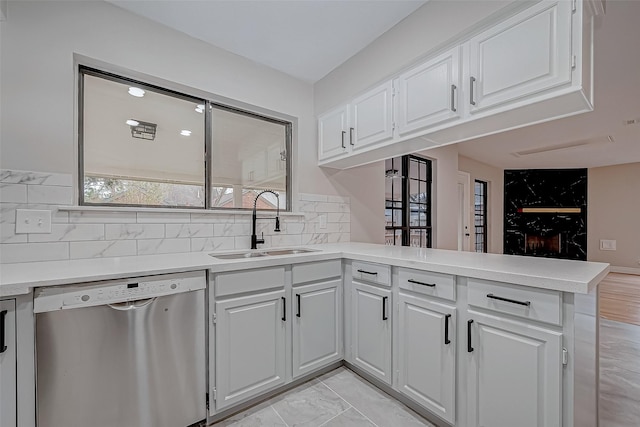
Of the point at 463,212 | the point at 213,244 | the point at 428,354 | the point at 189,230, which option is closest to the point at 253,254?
the point at 213,244

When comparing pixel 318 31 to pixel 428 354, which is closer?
pixel 428 354

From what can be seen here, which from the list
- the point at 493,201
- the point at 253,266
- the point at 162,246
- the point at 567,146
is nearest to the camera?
the point at 253,266

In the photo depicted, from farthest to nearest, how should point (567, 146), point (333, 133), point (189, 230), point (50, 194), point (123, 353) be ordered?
point (567, 146)
point (333, 133)
point (189, 230)
point (50, 194)
point (123, 353)

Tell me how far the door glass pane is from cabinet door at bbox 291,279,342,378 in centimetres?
113

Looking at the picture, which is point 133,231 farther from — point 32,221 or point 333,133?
point 333,133

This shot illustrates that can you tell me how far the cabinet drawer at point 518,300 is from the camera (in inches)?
44.1

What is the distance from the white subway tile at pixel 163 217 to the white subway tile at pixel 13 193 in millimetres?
541

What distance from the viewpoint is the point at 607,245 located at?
631 cm

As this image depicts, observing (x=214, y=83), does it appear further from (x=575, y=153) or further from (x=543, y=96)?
(x=575, y=153)

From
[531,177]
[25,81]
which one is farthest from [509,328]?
[531,177]

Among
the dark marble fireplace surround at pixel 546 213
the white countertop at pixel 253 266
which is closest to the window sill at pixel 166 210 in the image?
the white countertop at pixel 253 266

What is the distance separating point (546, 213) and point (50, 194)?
894 centimetres

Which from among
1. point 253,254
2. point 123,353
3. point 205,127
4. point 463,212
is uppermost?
point 205,127

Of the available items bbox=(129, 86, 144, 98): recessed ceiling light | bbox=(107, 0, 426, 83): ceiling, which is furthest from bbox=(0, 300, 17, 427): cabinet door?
bbox=(107, 0, 426, 83): ceiling
